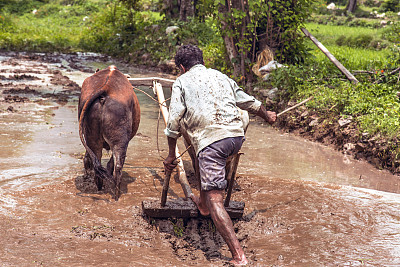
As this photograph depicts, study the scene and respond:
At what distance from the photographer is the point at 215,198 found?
3.72 metres

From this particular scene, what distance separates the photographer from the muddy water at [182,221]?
12.2ft

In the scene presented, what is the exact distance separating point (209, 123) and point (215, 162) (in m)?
0.33

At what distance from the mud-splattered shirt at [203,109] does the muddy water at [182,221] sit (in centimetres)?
98

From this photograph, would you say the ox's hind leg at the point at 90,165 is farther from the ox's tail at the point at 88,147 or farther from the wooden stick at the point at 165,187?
the wooden stick at the point at 165,187

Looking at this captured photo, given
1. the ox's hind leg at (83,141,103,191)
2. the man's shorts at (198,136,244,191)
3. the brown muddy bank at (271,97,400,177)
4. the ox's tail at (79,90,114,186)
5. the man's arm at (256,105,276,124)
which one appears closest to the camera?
the man's shorts at (198,136,244,191)

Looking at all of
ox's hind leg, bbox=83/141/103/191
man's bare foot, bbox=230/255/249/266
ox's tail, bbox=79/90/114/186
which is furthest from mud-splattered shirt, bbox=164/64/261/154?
ox's hind leg, bbox=83/141/103/191

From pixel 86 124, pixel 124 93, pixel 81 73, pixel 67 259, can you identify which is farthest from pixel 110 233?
pixel 81 73

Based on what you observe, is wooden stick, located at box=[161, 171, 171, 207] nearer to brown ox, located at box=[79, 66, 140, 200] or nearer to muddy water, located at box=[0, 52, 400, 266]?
muddy water, located at box=[0, 52, 400, 266]

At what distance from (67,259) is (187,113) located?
5.01ft

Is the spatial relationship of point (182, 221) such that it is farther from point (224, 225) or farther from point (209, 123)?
point (209, 123)

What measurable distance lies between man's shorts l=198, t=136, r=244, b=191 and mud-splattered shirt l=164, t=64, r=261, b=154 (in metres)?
0.05

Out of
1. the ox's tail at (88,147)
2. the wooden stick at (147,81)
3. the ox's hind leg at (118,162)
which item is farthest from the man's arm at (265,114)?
the wooden stick at (147,81)

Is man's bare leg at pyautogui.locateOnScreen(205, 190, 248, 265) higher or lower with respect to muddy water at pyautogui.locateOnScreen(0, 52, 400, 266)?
higher

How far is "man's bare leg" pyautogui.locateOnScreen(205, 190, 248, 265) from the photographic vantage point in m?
3.53
